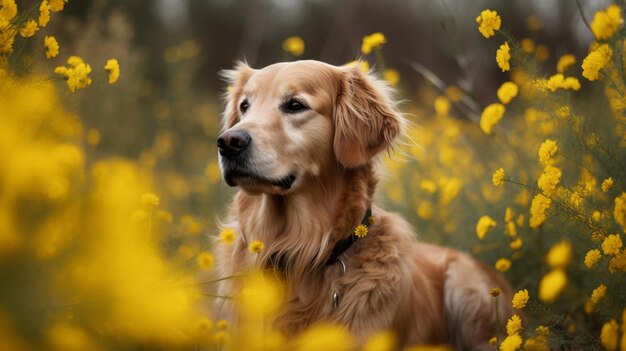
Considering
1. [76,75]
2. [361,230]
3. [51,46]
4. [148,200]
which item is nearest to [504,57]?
[361,230]

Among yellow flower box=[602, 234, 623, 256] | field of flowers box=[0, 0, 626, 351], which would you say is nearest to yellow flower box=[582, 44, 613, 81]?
field of flowers box=[0, 0, 626, 351]

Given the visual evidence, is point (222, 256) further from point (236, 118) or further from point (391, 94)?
point (391, 94)

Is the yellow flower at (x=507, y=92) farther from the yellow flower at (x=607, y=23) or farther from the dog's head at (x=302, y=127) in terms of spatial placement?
the yellow flower at (x=607, y=23)

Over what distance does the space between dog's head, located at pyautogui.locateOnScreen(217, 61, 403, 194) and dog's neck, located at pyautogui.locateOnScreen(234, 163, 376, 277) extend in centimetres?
8

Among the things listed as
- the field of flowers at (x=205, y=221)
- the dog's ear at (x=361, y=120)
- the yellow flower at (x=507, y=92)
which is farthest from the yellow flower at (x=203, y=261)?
the yellow flower at (x=507, y=92)

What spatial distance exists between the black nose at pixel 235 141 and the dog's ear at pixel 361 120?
17.4 inches

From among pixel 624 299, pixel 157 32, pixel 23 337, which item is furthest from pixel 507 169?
pixel 157 32

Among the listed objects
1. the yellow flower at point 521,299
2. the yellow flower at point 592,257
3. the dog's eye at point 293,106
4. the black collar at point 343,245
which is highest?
the yellow flower at point 592,257

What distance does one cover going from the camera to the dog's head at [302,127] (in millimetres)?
2422

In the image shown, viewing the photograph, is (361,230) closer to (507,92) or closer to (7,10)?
(507,92)

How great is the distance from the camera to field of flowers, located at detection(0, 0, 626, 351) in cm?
99

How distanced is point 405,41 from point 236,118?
9896mm

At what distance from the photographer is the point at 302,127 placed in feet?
8.49

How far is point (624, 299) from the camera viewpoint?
1.84 meters
